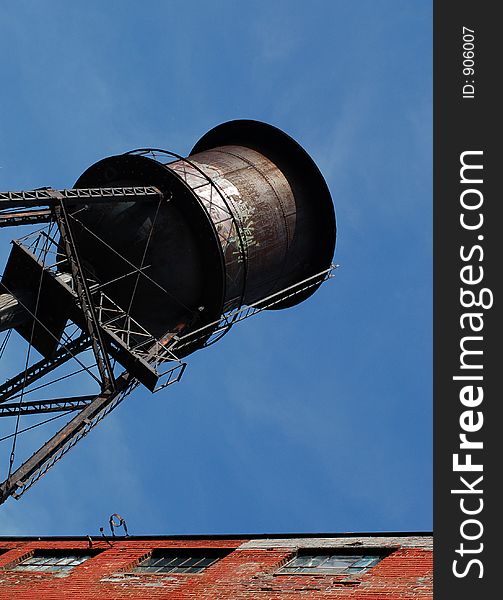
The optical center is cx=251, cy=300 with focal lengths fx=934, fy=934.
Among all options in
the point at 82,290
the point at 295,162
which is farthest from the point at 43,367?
the point at 295,162

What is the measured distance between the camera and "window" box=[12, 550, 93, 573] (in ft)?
58.4

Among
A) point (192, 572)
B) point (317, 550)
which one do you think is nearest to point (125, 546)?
point (192, 572)

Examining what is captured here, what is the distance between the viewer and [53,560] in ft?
60.1

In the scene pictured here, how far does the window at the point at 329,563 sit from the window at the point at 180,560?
163 cm

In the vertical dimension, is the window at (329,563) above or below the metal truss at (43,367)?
below

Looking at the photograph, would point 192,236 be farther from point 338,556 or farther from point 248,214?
point 338,556

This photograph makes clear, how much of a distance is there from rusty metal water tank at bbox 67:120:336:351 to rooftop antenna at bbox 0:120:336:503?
0.02 meters

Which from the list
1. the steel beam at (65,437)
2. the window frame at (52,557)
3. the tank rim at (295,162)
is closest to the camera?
the steel beam at (65,437)

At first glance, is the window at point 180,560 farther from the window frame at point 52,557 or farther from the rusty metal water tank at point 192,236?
the rusty metal water tank at point 192,236

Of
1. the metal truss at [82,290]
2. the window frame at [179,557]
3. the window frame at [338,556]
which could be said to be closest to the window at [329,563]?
the window frame at [338,556]

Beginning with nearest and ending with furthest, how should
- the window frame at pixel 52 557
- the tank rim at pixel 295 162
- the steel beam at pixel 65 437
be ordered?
the steel beam at pixel 65 437 < the window frame at pixel 52 557 < the tank rim at pixel 295 162

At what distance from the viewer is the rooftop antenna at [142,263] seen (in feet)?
48.9

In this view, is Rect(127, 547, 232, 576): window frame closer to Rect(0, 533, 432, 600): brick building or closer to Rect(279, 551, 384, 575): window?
Rect(0, 533, 432, 600): brick building

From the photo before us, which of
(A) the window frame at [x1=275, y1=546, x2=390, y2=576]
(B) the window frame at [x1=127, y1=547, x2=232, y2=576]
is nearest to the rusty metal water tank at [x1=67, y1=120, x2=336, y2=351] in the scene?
(B) the window frame at [x1=127, y1=547, x2=232, y2=576]
